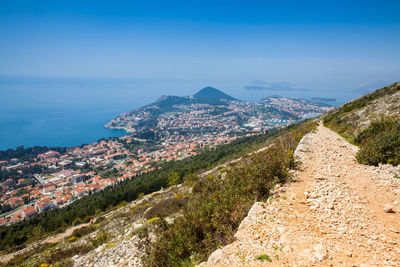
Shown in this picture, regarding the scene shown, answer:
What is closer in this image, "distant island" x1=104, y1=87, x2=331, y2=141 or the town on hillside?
the town on hillside

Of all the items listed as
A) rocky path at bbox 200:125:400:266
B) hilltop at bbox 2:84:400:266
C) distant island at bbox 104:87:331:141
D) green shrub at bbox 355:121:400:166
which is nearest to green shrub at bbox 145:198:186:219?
hilltop at bbox 2:84:400:266

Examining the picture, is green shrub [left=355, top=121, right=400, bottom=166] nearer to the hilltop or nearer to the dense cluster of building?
the hilltop

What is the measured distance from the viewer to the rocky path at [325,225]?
278cm

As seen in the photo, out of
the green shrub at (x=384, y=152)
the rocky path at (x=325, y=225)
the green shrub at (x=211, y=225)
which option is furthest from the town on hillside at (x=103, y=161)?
the green shrub at (x=211, y=225)

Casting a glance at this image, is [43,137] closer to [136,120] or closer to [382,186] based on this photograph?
[136,120]

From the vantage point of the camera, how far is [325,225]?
3.45m

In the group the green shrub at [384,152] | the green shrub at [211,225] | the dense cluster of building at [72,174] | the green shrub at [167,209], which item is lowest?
the dense cluster of building at [72,174]

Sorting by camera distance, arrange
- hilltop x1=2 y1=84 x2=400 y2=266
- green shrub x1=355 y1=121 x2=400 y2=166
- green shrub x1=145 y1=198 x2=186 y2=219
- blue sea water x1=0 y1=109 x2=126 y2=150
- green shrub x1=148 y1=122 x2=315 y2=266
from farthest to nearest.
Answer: blue sea water x1=0 y1=109 x2=126 y2=150
green shrub x1=145 y1=198 x2=186 y2=219
green shrub x1=355 y1=121 x2=400 y2=166
green shrub x1=148 y1=122 x2=315 y2=266
hilltop x1=2 y1=84 x2=400 y2=266

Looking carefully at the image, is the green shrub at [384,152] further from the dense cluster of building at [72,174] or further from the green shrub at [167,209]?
the dense cluster of building at [72,174]

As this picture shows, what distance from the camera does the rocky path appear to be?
2.78 m

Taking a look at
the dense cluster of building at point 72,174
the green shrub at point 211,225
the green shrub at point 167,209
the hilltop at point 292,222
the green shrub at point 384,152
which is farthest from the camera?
the dense cluster of building at point 72,174

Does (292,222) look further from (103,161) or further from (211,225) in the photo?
(103,161)

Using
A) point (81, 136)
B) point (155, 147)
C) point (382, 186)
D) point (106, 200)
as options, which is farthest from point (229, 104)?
point (382, 186)

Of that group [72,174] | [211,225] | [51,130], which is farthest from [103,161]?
[211,225]
